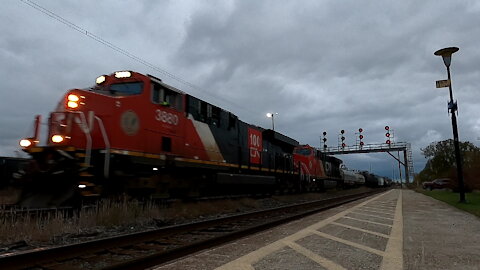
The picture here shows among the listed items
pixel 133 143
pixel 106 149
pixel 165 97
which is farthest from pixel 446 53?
pixel 106 149

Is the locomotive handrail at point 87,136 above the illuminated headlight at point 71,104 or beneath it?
beneath

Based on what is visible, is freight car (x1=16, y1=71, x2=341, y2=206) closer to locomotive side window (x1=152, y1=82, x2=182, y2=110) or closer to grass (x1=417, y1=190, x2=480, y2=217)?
locomotive side window (x1=152, y1=82, x2=182, y2=110)

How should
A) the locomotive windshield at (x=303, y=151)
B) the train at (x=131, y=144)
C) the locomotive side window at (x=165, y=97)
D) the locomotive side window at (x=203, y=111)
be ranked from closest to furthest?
the train at (x=131, y=144), the locomotive side window at (x=165, y=97), the locomotive side window at (x=203, y=111), the locomotive windshield at (x=303, y=151)

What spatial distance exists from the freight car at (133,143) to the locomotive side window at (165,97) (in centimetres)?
3

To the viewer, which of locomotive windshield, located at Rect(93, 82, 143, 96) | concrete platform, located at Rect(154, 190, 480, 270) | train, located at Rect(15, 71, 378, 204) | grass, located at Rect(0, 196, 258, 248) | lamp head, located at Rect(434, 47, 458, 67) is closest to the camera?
concrete platform, located at Rect(154, 190, 480, 270)

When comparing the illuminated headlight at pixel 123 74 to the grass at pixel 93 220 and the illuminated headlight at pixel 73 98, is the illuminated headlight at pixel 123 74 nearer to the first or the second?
the illuminated headlight at pixel 73 98

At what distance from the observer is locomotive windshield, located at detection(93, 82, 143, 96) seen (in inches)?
372

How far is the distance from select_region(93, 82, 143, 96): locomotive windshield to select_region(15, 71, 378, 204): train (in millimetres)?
25

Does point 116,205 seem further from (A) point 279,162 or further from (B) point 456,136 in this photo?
(B) point 456,136

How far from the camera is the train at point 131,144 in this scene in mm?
7977

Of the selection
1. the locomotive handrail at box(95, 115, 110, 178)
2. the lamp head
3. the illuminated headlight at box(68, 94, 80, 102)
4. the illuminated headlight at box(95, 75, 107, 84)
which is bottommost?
the locomotive handrail at box(95, 115, 110, 178)

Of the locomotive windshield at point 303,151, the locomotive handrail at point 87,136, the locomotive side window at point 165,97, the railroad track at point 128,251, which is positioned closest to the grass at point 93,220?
the locomotive handrail at point 87,136

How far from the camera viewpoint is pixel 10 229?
614cm

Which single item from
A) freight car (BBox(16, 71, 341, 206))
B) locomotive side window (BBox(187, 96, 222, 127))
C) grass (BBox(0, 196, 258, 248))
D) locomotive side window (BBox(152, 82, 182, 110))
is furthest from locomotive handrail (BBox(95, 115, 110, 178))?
locomotive side window (BBox(187, 96, 222, 127))
